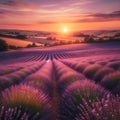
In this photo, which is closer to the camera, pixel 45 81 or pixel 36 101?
pixel 36 101

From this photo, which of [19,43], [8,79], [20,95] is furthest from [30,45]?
[20,95]

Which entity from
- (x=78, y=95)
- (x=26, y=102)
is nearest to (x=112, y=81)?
(x=78, y=95)

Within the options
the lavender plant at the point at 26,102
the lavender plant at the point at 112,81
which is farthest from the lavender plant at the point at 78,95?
the lavender plant at the point at 112,81

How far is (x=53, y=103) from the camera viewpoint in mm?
9680

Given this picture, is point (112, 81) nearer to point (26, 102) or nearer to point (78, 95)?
point (78, 95)

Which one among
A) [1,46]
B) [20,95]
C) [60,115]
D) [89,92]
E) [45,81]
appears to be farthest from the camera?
[1,46]

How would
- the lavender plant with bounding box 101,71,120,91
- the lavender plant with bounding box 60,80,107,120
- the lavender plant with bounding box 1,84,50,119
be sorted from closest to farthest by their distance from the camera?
the lavender plant with bounding box 1,84,50,119
the lavender plant with bounding box 60,80,107,120
the lavender plant with bounding box 101,71,120,91

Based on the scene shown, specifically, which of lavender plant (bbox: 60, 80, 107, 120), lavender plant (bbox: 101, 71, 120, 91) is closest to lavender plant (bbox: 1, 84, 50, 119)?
lavender plant (bbox: 60, 80, 107, 120)

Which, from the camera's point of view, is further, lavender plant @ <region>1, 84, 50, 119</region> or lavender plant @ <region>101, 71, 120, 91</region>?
lavender plant @ <region>101, 71, 120, 91</region>

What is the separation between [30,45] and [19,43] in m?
2.55

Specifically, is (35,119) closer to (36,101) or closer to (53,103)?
(36,101)

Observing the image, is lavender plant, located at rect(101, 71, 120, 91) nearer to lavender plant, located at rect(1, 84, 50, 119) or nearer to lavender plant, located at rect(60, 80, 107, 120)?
lavender plant, located at rect(60, 80, 107, 120)

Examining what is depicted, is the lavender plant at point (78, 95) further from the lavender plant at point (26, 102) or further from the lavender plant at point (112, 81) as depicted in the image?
the lavender plant at point (112, 81)

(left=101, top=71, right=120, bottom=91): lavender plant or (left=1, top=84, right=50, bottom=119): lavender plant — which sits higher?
(left=1, top=84, right=50, bottom=119): lavender plant
